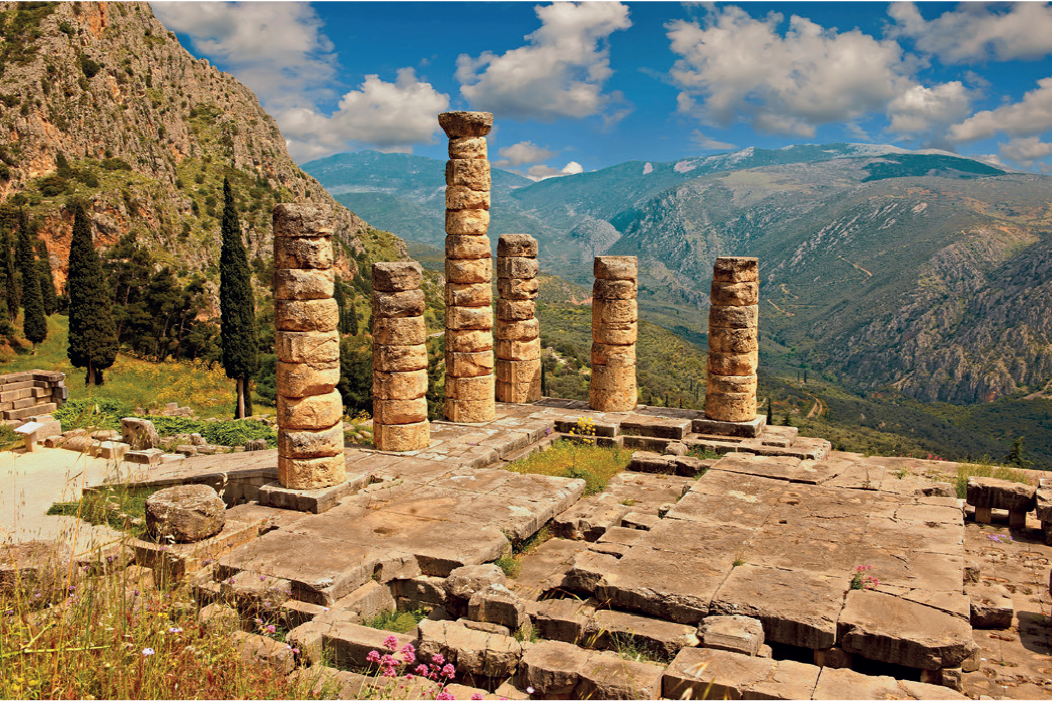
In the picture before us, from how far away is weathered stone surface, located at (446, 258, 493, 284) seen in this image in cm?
1650

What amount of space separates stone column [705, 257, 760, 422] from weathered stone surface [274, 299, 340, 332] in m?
8.46

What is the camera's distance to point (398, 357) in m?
13.4

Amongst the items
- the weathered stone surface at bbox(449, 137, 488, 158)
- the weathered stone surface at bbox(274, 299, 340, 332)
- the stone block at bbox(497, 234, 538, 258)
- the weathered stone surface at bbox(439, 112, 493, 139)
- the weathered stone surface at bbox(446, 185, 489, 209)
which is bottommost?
the weathered stone surface at bbox(274, 299, 340, 332)

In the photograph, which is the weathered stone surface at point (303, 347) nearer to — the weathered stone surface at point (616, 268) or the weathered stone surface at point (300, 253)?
the weathered stone surface at point (300, 253)

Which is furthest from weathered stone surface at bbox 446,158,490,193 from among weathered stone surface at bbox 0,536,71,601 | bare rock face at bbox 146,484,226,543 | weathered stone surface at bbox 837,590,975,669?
weathered stone surface at bbox 837,590,975,669

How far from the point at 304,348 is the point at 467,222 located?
21.2ft

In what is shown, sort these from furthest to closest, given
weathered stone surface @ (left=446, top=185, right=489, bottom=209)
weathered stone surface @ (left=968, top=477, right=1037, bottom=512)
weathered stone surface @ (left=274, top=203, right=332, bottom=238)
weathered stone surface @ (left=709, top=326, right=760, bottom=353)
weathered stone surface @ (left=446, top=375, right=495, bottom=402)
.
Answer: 1. weathered stone surface @ (left=446, top=185, right=489, bottom=209)
2. weathered stone surface @ (left=446, top=375, right=495, bottom=402)
3. weathered stone surface @ (left=709, top=326, right=760, bottom=353)
4. weathered stone surface @ (left=274, top=203, right=332, bottom=238)
5. weathered stone surface @ (left=968, top=477, right=1037, bottom=512)

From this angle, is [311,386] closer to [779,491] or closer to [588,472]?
[588,472]

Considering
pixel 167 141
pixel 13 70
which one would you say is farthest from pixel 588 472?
pixel 167 141

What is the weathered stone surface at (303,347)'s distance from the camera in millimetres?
11062

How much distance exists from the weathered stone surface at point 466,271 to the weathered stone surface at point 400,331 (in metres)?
3.20

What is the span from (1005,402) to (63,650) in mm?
99697

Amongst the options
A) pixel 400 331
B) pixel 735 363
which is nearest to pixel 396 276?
pixel 400 331

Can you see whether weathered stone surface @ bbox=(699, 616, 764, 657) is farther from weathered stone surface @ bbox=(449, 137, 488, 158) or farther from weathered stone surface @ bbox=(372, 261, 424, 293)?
weathered stone surface @ bbox=(449, 137, 488, 158)
